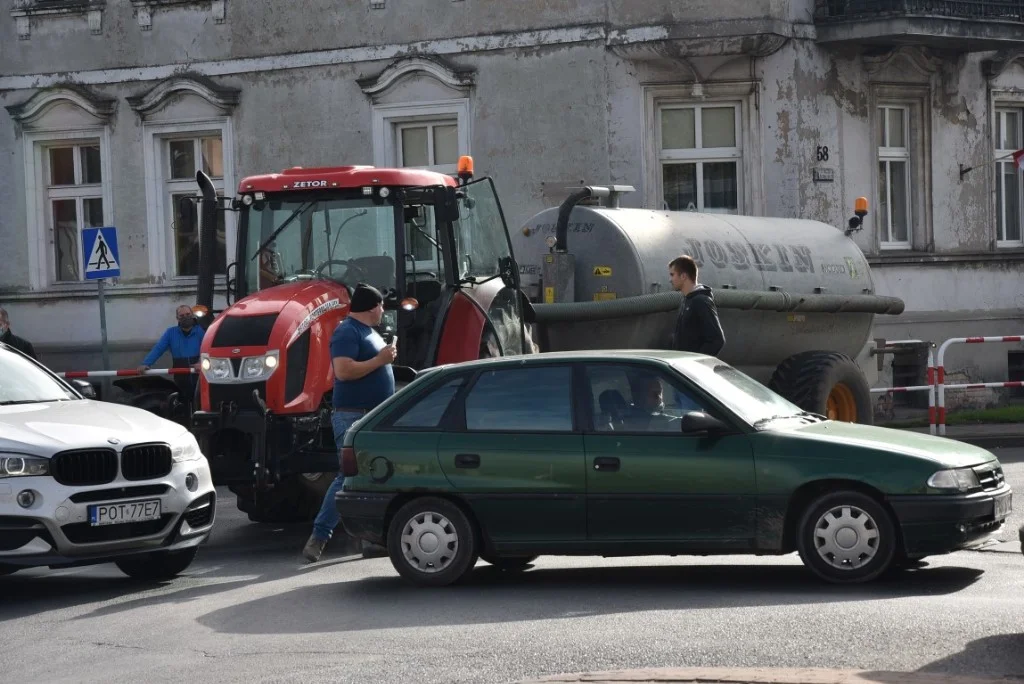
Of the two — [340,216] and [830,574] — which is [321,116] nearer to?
[340,216]

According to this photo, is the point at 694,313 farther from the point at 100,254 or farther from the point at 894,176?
the point at 894,176

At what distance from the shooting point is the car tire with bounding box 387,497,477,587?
9.68 metres

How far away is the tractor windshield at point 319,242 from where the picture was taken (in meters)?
13.0

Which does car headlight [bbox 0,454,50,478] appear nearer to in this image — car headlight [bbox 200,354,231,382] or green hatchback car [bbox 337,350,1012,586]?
green hatchback car [bbox 337,350,1012,586]

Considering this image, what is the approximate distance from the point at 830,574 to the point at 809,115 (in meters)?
14.5

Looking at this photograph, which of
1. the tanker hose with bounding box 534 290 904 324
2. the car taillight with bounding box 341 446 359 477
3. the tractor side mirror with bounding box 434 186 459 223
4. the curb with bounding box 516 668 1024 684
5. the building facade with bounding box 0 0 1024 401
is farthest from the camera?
the building facade with bounding box 0 0 1024 401

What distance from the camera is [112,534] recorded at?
10.0m

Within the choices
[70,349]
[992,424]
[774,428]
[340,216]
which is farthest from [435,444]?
[70,349]

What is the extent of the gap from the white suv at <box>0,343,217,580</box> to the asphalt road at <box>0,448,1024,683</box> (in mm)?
301

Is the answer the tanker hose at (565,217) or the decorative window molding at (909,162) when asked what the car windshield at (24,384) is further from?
the decorative window molding at (909,162)

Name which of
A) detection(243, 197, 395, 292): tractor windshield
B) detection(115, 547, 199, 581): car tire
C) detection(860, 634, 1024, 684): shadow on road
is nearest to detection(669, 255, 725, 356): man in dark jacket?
detection(243, 197, 395, 292): tractor windshield

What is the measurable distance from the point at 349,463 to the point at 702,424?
2180 millimetres

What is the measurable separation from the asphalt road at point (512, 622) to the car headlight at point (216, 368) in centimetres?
166

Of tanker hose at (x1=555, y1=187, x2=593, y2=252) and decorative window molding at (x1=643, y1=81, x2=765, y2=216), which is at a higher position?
decorative window molding at (x1=643, y1=81, x2=765, y2=216)
